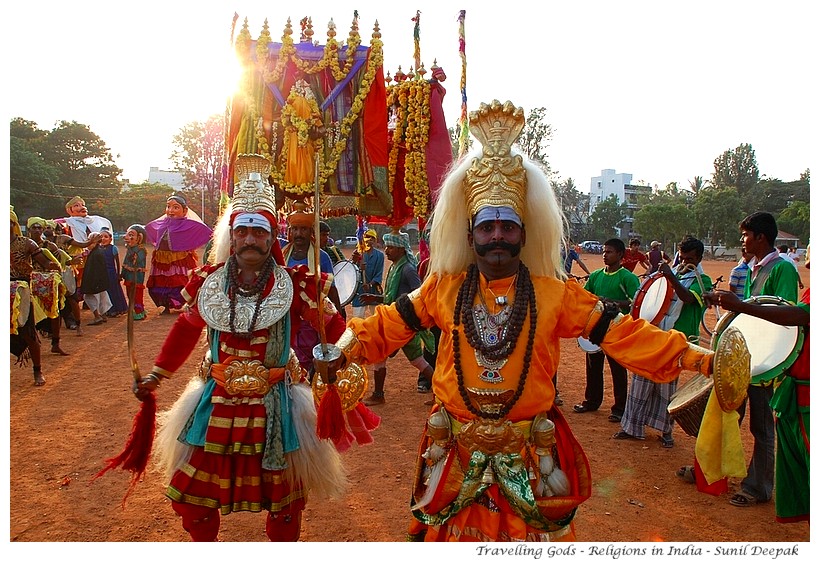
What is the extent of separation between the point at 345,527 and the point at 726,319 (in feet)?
9.61

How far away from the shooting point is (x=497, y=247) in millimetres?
2814

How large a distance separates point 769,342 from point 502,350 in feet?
6.15

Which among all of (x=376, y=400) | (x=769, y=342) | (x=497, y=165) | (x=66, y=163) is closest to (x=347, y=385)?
(x=497, y=165)

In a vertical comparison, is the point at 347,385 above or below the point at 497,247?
below

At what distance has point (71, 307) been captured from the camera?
11648mm

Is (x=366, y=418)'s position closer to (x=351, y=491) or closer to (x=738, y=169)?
(x=351, y=491)

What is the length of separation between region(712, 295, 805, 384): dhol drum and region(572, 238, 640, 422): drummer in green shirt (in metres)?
2.67

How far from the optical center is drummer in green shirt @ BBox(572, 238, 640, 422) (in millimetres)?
6484

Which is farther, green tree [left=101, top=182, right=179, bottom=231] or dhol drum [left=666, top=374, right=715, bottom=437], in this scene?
green tree [left=101, top=182, right=179, bottom=231]

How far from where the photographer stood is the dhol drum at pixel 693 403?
2.70 metres

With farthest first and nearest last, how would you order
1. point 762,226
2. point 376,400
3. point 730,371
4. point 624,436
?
point 376,400 < point 624,436 < point 762,226 < point 730,371

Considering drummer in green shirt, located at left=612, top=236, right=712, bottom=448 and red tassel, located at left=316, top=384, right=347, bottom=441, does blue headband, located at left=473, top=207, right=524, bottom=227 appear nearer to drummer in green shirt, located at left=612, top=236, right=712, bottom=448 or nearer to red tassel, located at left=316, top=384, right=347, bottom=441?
red tassel, located at left=316, top=384, right=347, bottom=441

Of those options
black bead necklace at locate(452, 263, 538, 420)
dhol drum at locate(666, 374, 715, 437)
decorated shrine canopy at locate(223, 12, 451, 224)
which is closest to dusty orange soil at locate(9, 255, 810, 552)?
dhol drum at locate(666, 374, 715, 437)

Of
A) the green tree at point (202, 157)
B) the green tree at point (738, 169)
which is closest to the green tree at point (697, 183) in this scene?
the green tree at point (738, 169)
